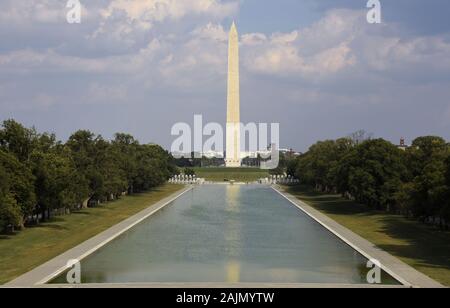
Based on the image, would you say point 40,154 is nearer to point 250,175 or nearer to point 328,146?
point 328,146

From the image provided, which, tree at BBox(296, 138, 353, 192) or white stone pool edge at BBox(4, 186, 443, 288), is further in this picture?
tree at BBox(296, 138, 353, 192)

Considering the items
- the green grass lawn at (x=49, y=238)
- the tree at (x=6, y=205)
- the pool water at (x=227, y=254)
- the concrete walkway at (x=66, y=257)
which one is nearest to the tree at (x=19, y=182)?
the tree at (x=6, y=205)

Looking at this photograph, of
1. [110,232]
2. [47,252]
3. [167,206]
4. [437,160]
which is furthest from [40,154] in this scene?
[437,160]

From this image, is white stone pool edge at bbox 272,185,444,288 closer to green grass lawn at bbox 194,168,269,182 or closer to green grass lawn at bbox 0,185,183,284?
green grass lawn at bbox 0,185,183,284

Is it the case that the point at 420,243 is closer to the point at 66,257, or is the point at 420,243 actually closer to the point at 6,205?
the point at 66,257

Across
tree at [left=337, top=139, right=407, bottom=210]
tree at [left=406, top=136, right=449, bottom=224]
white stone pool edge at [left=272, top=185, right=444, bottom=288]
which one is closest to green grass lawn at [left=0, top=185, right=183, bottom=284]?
white stone pool edge at [left=272, top=185, right=444, bottom=288]

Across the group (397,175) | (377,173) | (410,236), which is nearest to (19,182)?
(410,236)

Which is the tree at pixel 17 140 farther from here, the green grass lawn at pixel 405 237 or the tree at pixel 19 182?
the green grass lawn at pixel 405 237
